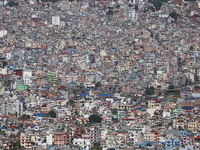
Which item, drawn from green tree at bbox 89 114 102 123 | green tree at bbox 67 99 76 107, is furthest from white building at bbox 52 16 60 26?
green tree at bbox 89 114 102 123

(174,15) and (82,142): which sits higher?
(174,15)

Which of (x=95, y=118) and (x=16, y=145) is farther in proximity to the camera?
(x=95, y=118)

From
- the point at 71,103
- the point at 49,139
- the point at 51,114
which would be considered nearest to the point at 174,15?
the point at 71,103

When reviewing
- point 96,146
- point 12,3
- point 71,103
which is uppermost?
point 12,3

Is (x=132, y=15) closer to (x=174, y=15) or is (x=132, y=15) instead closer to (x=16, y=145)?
(x=174, y=15)

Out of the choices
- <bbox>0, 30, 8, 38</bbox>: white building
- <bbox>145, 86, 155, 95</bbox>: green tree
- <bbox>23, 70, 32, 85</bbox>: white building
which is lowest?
<bbox>145, 86, 155, 95</bbox>: green tree

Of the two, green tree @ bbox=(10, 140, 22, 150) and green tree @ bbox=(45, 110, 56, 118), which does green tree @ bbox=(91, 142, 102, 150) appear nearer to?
green tree @ bbox=(10, 140, 22, 150)

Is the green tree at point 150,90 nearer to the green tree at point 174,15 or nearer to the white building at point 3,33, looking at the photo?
the white building at point 3,33

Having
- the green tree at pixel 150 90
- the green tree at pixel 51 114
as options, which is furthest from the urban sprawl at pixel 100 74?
the green tree at pixel 150 90

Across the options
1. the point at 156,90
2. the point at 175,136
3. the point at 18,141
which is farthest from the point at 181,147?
the point at 156,90

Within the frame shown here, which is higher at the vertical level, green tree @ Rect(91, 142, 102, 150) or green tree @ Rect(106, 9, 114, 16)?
green tree @ Rect(106, 9, 114, 16)

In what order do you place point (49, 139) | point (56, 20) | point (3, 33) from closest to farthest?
Result: point (49, 139) < point (3, 33) < point (56, 20)
